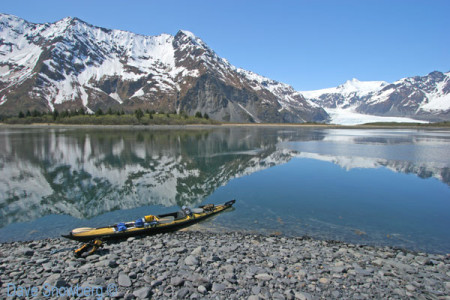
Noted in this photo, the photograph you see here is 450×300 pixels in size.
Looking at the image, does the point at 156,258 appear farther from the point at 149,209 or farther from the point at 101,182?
the point at 101,182

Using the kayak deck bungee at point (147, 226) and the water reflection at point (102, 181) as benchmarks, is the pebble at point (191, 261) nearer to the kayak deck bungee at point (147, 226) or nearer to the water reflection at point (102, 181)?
the kayak deck bungee at point (147, 226)

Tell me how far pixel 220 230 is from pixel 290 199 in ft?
32.4

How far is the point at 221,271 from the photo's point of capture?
507 inches

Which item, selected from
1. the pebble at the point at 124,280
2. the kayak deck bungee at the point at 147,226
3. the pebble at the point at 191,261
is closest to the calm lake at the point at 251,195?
the kayak deck bungee at the point at 147,226

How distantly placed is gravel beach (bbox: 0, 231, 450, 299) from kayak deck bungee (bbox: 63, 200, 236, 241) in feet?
2.14

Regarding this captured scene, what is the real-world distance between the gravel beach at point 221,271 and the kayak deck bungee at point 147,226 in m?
0.65

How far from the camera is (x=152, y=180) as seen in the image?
34.8m

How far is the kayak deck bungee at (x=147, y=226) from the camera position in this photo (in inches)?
642

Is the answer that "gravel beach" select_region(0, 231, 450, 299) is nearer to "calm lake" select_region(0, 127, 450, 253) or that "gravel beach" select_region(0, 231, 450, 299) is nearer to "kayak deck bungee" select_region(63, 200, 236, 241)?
"kayak deck bungee" select_region(63, 200, 236, 241)

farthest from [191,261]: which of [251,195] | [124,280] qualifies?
[251,195]

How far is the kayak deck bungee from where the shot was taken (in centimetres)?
1631

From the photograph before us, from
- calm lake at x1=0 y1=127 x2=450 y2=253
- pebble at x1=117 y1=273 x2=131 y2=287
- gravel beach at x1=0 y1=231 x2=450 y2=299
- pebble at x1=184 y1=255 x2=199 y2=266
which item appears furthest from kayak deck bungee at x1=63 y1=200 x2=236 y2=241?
pebble at x1=184 y1=255 x2=199 y2=266

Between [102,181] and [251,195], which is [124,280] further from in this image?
[102,181]

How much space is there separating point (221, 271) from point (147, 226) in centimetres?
695
